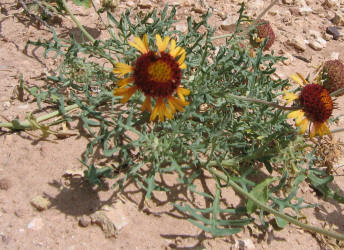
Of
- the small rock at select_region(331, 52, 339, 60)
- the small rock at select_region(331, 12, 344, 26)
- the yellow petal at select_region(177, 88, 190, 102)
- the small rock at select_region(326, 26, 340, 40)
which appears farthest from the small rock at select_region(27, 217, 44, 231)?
the small rock at select_region(331, 12, 344, 26)

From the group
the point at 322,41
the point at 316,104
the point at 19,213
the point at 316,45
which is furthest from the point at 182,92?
Answer: the point at 322,41

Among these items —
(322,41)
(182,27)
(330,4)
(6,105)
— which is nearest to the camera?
(6,105)

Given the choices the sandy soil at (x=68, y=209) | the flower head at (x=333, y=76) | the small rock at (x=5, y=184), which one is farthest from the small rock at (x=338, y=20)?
the small rock at (x=5, y=184)

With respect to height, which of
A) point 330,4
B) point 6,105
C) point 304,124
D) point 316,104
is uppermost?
point 330,4

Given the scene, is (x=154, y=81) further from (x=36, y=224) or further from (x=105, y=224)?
(x=36, y=224)

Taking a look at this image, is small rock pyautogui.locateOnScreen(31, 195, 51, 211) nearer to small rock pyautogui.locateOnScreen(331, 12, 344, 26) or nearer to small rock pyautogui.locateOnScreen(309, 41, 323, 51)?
small rock pyautogui.locateOnScreen(309, 41, 323, 51)

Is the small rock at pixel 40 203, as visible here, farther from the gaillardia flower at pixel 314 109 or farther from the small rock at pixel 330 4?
the small rock at pixel 330 4
